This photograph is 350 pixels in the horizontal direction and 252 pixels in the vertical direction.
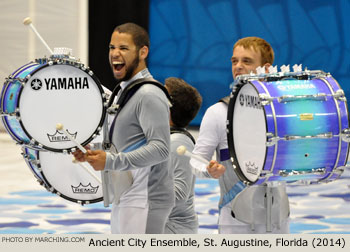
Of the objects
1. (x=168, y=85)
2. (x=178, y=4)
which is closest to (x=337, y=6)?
(x=178, y=4)

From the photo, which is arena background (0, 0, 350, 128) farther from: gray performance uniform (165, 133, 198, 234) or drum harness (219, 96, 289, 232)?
drum harness (219, 96, 289, 232)

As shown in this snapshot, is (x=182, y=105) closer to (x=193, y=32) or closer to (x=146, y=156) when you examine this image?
(x=146, y=156)

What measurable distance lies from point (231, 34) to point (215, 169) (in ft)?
30.0

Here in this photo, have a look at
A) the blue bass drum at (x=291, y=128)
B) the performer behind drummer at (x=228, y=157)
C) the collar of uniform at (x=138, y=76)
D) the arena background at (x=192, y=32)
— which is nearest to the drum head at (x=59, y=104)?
the collar of uniform at (x=138, y=76)

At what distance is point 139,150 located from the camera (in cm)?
338

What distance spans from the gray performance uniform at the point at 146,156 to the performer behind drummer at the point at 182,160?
420 mm

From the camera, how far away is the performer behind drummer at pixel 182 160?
4.00m

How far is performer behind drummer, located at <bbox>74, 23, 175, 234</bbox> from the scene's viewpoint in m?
3.37

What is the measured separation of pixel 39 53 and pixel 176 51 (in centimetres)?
224

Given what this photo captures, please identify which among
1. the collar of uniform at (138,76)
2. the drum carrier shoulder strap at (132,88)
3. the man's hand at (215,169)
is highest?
the collar of uniform at (138,76)

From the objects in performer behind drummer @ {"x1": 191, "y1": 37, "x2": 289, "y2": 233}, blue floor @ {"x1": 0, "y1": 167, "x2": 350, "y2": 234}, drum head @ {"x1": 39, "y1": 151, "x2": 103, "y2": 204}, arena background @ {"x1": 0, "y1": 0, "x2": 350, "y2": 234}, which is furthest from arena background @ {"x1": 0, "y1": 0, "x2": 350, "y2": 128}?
performer behind drummer @ {"x1": 191, "y1": 37, "x2": 289, "y2": 233}

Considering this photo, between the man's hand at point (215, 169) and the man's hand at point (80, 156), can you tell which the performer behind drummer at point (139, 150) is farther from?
the man's hand at point (215, 169)

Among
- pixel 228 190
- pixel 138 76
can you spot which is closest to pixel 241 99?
pixel 228 190

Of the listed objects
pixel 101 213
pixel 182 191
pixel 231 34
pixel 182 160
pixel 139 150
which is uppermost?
pixel 231 34
